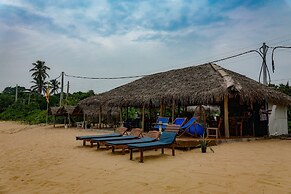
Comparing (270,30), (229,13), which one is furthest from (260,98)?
(270,30)

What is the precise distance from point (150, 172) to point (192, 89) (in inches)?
267

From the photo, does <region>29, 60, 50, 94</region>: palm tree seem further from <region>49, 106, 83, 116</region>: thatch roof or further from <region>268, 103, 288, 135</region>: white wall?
<region>268, 103, 288, 135</region>: white wall

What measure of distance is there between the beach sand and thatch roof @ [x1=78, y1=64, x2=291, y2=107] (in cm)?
312

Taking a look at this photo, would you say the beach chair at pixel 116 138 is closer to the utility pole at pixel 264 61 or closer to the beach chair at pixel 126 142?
the beach chair at pixel 126 142

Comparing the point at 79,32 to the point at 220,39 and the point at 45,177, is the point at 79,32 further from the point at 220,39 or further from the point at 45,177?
the point at 45,177

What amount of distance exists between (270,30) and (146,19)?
7.28 m

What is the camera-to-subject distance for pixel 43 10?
411 inches

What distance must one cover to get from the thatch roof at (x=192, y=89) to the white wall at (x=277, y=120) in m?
0.41

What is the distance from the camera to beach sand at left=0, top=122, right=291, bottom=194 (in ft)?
14.3

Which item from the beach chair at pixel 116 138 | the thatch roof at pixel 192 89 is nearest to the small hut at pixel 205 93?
the thatch roof at pixel 192 89

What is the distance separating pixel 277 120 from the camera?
12.8 m

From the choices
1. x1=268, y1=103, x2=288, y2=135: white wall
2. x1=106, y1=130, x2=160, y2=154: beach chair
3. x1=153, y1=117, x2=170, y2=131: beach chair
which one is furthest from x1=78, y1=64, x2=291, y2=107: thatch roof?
x1=106, y1=130, x2=160, y2=154: beach chair

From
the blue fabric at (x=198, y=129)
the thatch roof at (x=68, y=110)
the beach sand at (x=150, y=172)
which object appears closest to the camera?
the beach sand at (x=150, y=172)

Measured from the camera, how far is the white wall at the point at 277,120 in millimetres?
12408
